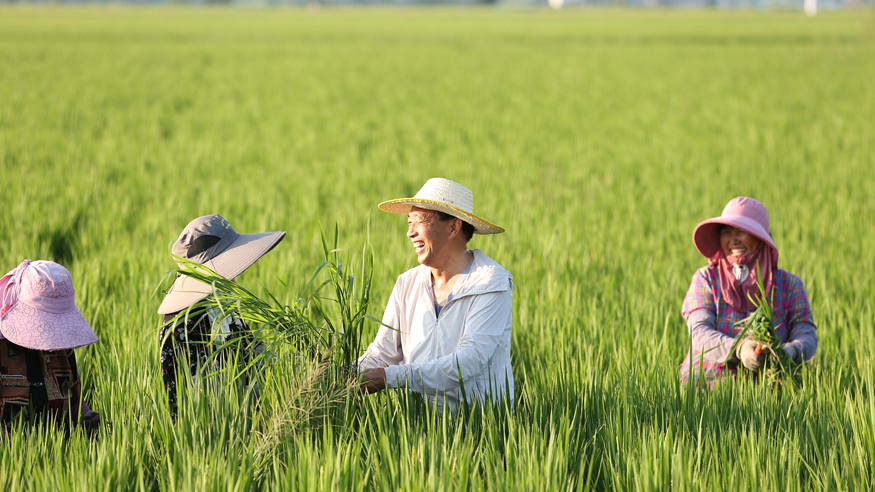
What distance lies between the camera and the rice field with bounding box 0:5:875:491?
2.24 m

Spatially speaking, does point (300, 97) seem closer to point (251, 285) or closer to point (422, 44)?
point (251, 285)

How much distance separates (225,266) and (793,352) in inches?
77.4

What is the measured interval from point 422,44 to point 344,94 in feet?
62.3

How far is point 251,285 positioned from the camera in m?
4.56

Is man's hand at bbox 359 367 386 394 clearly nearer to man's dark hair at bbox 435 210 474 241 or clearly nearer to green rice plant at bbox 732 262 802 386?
man's dark hair at bbox 435 210 474 241

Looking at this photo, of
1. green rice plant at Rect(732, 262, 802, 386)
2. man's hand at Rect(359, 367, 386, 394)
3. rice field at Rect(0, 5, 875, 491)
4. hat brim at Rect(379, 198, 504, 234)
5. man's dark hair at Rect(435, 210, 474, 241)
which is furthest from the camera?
green rice plant at Rect(732, 262, 802, 386)

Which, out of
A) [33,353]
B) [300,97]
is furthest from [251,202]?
[300,97]

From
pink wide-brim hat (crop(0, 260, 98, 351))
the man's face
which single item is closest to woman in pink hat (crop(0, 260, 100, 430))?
pink wide-brim hat (crop(0, 260, 98, 351))

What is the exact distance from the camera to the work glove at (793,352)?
9.86ft

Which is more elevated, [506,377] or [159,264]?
[159,264]

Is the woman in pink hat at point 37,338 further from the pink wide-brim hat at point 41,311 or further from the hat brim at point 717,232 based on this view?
the hat brim at point 717,232

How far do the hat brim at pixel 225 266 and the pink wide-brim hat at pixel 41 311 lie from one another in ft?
0.80

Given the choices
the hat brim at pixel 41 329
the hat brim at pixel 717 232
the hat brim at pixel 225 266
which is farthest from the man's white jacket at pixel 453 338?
the hat brim at pixel 717 232

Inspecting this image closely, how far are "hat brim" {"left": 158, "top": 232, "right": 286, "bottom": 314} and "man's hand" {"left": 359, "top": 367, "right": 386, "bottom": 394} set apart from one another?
0.46m
